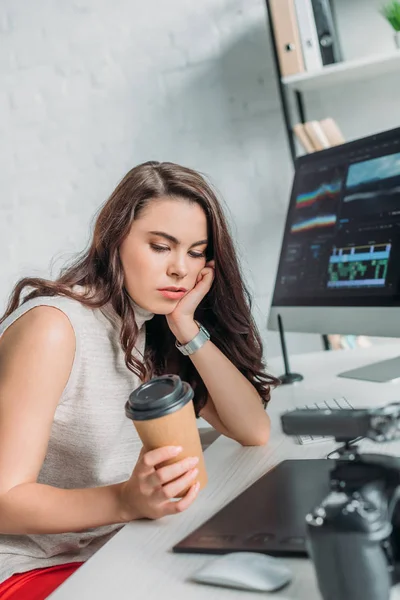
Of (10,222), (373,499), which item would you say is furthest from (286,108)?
(373,499)

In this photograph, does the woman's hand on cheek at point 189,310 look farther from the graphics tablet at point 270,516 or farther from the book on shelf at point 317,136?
the book on shelf at point 317,136

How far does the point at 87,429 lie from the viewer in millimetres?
1123

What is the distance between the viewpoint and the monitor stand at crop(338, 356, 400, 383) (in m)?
1.36

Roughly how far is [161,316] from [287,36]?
1222 millimetres

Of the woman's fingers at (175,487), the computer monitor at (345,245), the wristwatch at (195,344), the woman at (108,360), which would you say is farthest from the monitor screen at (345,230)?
the woman's fingers at (175,487)

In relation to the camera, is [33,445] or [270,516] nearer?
[270,516]

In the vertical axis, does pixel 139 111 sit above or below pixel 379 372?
above

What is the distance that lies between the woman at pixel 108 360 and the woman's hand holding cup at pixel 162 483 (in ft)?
0.24

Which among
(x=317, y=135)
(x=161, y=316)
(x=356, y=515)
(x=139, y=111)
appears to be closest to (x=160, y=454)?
(x=356, y=515)

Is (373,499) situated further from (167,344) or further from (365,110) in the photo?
(365,110)

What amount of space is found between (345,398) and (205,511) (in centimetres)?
51

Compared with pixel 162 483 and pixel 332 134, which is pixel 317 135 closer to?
pixel 332 134

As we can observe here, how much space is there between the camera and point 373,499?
1.62 feet

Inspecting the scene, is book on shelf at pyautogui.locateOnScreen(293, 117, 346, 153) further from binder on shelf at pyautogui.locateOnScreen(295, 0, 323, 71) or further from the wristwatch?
the wristwatch
